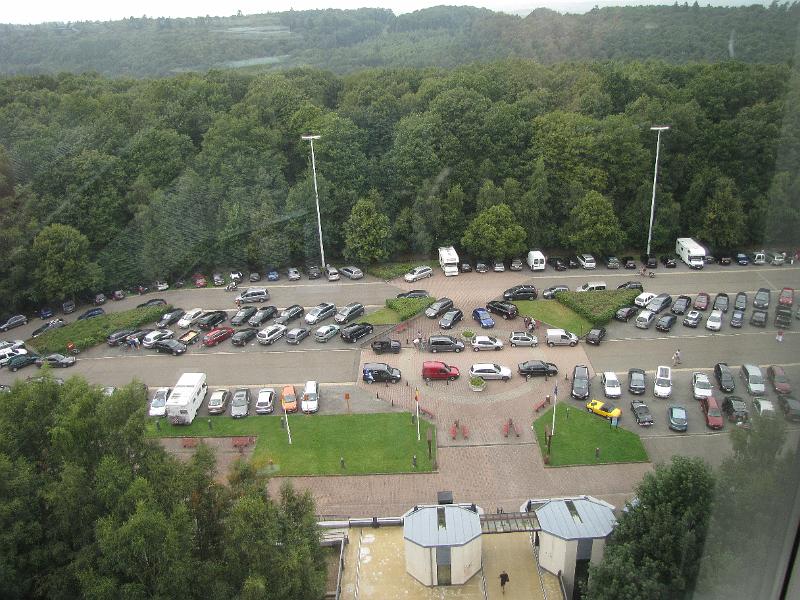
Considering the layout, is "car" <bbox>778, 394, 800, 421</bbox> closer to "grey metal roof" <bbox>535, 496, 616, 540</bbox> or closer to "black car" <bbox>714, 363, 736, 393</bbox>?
"grey metal roof" <bbox>535, 496, 616, 540</bbox>

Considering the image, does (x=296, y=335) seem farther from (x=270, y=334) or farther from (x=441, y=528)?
(x=441, y=528)

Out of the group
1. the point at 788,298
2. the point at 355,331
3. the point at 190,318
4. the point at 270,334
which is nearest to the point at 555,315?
A: the point at 355,331

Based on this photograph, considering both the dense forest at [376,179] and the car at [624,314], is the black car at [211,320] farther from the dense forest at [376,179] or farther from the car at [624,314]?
the car at [624,314]

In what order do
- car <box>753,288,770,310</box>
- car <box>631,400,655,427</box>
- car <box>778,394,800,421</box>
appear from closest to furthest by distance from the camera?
car <box>778,394,800,421</box> → car <box>753,288,770,310</box> → car <box>631,400,655,427</box>

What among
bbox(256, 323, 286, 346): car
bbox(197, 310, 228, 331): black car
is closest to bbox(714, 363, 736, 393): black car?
bbox(256, 323, 286, 346): car

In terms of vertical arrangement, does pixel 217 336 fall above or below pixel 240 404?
above

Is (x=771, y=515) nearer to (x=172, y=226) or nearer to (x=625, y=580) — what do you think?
(x=625, y=580)

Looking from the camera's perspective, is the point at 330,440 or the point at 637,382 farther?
the point at 637,382
